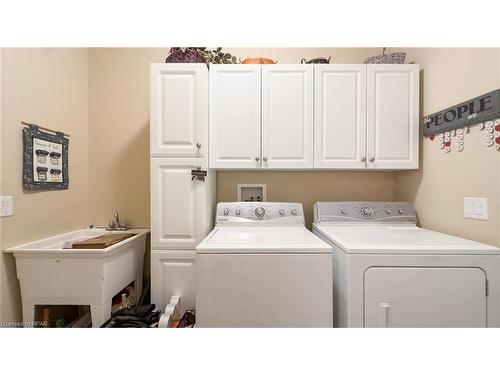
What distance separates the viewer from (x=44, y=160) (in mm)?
1707

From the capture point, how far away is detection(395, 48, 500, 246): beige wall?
52.2 inches

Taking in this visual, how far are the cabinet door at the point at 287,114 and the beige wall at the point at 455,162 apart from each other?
0.86 meters

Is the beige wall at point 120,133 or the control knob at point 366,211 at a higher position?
the beige wall at point 120,133

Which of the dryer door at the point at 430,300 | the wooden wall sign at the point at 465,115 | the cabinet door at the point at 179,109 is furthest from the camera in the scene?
the cabinet door at the point at 179,109

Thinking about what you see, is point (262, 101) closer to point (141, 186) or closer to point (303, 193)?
point (303, 193)

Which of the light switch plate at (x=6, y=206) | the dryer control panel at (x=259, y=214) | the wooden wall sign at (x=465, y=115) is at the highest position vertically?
the wooden wall sign at (x=465, y=115)

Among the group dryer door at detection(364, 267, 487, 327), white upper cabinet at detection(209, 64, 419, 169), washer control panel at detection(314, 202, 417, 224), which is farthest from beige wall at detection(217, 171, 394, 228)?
dryer door at detection(364, 267, 487, 327)

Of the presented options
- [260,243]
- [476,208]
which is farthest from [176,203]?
[476,208]

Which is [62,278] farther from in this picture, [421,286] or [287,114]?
[421,286]

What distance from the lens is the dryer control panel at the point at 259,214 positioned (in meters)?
1.92

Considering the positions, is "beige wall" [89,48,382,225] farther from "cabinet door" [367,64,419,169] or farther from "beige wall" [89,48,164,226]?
"cabinet door" [367,64,419,169]

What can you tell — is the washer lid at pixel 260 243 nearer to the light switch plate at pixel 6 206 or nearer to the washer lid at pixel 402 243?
the washer lid at pixel 402 243

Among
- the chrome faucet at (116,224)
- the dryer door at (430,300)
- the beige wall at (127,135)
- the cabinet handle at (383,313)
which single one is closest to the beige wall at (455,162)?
the dryer door at (430,300)
